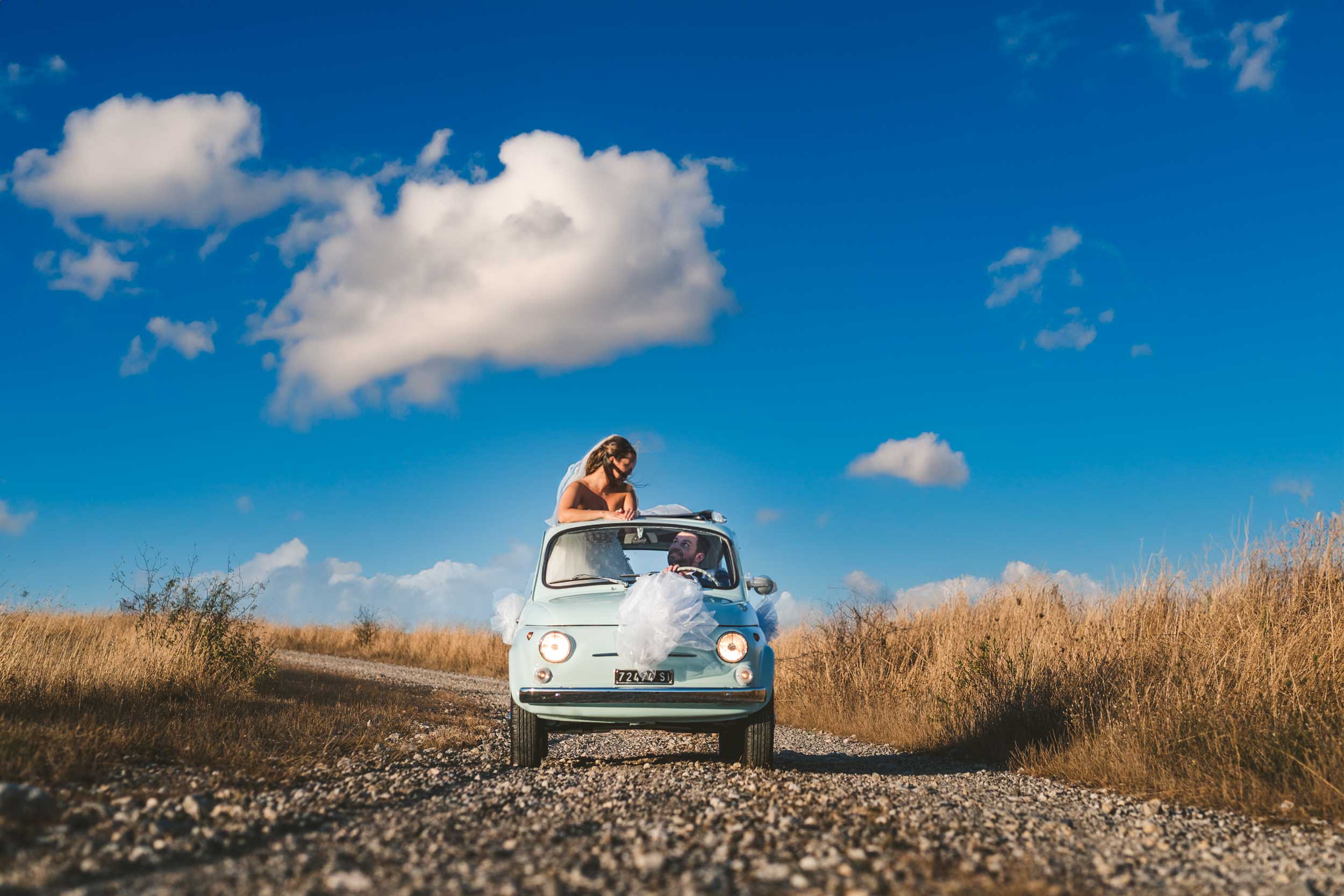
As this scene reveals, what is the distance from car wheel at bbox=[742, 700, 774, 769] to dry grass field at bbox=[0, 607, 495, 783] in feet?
9.86

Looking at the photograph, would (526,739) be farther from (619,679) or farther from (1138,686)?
(1138,686)


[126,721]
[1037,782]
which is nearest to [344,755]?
[126,721]

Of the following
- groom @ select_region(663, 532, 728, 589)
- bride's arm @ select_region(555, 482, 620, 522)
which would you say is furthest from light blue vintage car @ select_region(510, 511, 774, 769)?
bride's arm @ select_region(555, 482, 620, 522)

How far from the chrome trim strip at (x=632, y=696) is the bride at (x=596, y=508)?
1373 millimetres

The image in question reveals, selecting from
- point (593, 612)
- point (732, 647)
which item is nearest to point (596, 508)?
Answer: point (593, 612)

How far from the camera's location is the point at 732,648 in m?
6.97

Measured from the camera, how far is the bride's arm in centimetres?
844

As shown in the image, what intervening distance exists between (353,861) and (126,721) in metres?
4.51

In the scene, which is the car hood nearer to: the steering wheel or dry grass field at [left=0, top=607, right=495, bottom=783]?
the steering wheel


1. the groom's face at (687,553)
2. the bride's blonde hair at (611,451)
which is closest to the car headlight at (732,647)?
the groom's face at (687,553)

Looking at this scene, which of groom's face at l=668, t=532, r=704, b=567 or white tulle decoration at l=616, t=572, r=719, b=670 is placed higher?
groom's face at l=668, t=532, r=704, b=567

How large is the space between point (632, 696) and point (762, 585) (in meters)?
1.65

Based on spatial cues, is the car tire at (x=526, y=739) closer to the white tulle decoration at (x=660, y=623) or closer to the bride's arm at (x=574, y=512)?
the white tulle decoration at (x=660, y=623)

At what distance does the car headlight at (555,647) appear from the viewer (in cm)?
688
